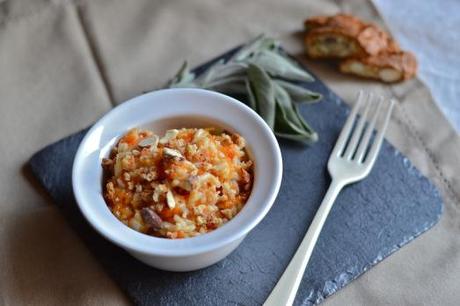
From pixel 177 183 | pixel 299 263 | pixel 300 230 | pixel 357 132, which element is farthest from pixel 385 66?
pixel 177 183

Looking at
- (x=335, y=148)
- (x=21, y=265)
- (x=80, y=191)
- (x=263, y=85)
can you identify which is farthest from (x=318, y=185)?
(x=21, y=265)

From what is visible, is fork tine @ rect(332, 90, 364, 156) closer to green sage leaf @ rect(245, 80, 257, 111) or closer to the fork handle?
the fork handle

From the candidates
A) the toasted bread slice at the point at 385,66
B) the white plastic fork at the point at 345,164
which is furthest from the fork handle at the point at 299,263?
the toasted bread slice at the point at 385,66

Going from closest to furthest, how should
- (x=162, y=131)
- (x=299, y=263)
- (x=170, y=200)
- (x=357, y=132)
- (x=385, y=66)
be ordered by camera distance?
1. (x=170, y=200)
2. (x=299, y=263)
3. (x=162, y=131)
4. (x=357, y=132)
5. (x=385, y=66)

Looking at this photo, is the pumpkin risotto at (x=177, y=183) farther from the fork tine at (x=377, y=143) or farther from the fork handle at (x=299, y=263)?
the fork tine at (x=377, y=143)

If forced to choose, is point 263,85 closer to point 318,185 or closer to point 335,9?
point 318,185

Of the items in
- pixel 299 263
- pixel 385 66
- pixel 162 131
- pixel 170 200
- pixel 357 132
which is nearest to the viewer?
pixel 170 200

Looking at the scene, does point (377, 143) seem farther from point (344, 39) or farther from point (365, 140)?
point (344, 39)

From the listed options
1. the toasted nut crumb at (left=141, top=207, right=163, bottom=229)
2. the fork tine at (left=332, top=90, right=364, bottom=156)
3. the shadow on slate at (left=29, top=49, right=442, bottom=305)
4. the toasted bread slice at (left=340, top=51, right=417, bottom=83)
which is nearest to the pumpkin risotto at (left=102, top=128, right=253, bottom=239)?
the toasted nut crumb at (left=141, top=207, right=163, bottom=229)
